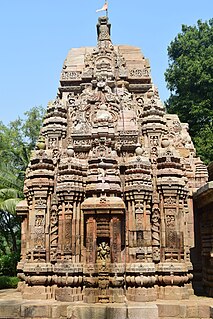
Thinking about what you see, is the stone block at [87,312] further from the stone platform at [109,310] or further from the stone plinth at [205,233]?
the stone plinth at [205,233]

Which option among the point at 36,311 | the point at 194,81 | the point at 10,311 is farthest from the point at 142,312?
the point at 194,81

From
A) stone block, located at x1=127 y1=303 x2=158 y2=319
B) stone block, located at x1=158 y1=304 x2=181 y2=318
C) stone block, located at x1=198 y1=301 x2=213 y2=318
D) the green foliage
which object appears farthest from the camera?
the green foliage

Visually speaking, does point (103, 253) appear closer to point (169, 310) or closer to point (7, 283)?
point (169, 310)

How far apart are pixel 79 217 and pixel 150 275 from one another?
2.63m

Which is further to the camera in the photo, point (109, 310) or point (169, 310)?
point (169, 310)

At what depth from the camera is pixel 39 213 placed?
11477 mm

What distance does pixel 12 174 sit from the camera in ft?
81.2

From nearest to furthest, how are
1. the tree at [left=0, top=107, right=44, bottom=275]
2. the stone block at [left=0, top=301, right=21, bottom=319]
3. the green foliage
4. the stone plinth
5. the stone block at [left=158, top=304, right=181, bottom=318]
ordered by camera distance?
the stone block at [left=158, top=304, right=181, bottom=318] → the stone block at [left=0, top=301, right=21, bottom=319] → the stone plinth → the green foliage → the tree at [left=0, top=107, right=44, bottom=275]

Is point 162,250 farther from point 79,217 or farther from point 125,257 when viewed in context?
point 79,217

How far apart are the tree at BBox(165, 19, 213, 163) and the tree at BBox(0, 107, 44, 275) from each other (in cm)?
1182

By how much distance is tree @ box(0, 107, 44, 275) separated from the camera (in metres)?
22.0

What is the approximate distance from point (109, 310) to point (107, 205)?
2713mm

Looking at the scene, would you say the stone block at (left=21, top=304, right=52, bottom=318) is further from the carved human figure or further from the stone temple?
the carved human figure

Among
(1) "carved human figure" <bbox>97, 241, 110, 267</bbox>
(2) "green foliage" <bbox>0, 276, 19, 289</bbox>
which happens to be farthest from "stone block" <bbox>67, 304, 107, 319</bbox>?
(2) "green foliage" <bbox>0, 276, 19, 289</bbox>
